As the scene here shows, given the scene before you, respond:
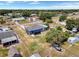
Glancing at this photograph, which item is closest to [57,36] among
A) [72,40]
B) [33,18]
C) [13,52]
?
[72,40]

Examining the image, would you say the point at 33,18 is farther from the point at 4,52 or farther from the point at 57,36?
the point at 4,52

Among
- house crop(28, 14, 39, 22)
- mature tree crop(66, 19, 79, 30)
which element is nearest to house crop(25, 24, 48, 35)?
house crop(28, 14, 39, 22)

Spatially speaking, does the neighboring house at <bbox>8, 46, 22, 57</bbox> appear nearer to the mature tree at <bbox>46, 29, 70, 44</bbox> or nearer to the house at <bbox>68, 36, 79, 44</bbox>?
the mature tree at <bbox>46, 29, 70, 44</bbox>

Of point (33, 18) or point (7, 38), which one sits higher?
point (33, 18)

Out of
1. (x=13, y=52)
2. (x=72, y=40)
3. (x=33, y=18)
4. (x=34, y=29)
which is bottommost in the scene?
(x=13, y=52)

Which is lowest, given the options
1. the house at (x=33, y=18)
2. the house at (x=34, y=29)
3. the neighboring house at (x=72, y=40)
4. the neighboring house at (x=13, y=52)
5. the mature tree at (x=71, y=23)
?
the neighboring house at (x=13, y=52)

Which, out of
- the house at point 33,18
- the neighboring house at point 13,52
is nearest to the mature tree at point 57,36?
the house at point 33,18

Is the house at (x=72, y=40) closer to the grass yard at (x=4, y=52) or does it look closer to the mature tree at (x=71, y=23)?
the mature tree at (x=71, y=23)

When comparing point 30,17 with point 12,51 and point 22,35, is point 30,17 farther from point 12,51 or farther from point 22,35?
point 12,51

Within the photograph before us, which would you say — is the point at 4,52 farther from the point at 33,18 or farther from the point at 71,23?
the point at 71,23
